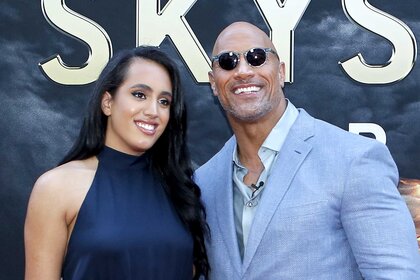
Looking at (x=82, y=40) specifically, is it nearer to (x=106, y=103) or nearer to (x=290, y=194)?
(x=106, y=103)

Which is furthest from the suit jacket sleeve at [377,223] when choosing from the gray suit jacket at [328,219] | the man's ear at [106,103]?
the man's ear at [106,103]

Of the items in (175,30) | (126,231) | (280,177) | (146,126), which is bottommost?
(126,231)

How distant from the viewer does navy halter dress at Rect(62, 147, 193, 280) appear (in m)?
2.21

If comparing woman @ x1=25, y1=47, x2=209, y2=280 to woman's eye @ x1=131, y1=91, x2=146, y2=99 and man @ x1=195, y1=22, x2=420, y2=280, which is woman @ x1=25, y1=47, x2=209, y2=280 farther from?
man @ x1=195, y1=22, x2=420, y2=280

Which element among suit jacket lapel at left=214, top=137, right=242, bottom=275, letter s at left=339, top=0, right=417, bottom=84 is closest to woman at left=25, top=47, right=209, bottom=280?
suit jacket lapel at left=214, top=137, right=242, bottom=275

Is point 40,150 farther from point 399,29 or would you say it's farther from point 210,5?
point 399,29

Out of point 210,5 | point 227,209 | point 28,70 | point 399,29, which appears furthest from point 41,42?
point 399,29

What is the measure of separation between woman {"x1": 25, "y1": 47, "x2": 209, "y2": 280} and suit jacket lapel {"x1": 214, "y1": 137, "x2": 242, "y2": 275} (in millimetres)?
117

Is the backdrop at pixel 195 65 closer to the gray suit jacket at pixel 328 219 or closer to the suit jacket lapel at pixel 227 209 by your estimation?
the suit jacket lapel at pixel 227 209

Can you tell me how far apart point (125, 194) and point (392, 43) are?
138 cm

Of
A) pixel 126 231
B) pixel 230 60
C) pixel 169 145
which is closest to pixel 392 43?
pixel 230 60

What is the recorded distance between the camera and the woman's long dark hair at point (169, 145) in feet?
7.88

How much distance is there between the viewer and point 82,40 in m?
3.18

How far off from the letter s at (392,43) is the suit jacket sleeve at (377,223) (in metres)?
1.01
